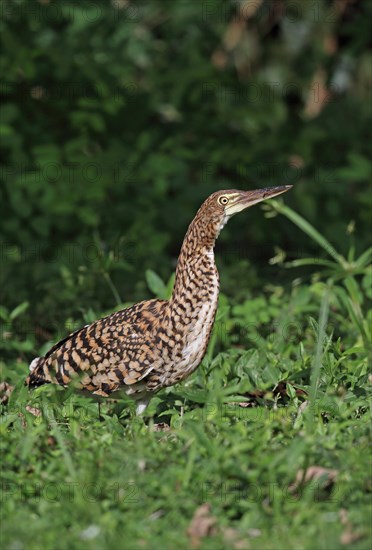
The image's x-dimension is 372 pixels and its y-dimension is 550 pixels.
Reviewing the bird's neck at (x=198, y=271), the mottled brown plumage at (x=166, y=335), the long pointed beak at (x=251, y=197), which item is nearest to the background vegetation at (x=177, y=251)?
the mottled brown plumage at (x=166, y=335)

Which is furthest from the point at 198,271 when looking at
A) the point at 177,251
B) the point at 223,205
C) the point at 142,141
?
the point at 177,251

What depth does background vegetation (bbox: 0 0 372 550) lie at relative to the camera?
419cm

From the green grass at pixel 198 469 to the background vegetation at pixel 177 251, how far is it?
0.01 metres

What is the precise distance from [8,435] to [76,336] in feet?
3.16

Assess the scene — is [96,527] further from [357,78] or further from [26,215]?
[357,78]

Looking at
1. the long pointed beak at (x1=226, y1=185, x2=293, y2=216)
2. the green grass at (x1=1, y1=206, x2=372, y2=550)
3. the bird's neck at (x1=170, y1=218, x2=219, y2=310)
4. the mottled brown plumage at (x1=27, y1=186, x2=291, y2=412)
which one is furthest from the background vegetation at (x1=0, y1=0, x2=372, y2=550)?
the long pointed beak at (x1=226, y1=185, x2=293, y2=216)

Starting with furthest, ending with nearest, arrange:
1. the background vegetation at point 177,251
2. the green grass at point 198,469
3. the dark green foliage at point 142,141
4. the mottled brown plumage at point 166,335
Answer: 1. the dark green foliage at point 142,141
2. the mottled brown plumage at point 166,335
3. the background vegetation at point 177,251
4. the green grass at point 198,469

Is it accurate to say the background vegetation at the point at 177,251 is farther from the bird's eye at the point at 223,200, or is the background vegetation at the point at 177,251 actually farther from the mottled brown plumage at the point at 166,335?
the bird's eye at the point at 223,200

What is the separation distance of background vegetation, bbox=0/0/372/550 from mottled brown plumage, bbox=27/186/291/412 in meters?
0.17

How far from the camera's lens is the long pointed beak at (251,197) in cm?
513

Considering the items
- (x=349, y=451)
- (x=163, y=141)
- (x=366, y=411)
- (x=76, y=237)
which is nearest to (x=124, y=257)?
(x=76, y=237)

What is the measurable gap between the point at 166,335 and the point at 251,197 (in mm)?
753

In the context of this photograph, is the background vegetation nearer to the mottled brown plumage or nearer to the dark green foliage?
the dark green foliage

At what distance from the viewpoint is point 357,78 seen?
1072 centimetres
